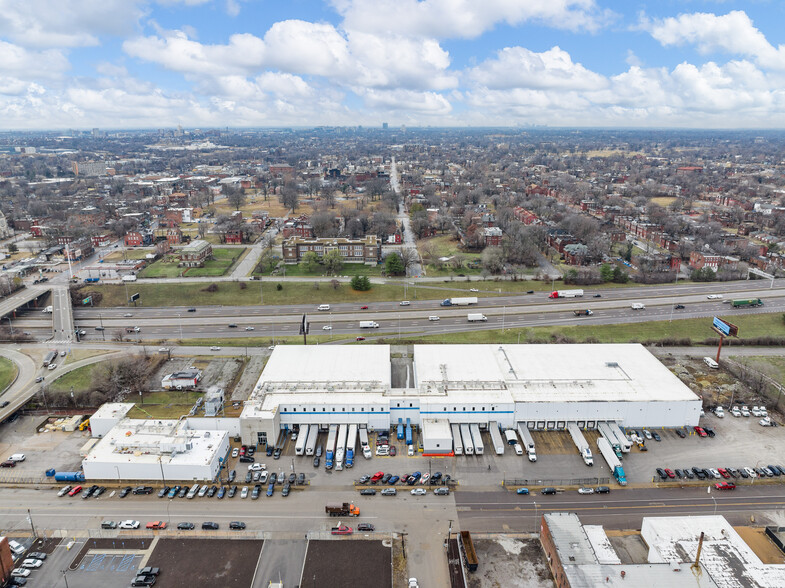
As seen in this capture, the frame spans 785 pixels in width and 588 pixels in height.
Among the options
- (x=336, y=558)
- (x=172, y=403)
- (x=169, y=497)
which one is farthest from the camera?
(x=172, y=403)

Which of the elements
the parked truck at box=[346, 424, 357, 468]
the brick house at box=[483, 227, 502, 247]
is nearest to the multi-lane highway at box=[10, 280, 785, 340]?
the parked truck at box=[346, 424, 357, 468]

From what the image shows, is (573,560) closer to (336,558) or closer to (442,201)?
(336,558)

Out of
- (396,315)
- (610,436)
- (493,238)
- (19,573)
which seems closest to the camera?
(19,573)

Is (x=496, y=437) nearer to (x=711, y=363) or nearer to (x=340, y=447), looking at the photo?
(x=340, y=447)

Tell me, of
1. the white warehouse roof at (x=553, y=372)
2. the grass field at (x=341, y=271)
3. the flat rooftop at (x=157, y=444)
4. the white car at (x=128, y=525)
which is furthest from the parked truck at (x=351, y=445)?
the grass field at (x=341, y=271)

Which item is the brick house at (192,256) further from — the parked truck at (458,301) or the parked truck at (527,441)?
the parked truck at (527,441)

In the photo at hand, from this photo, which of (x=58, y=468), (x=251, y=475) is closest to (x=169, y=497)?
(x=251, y=475)

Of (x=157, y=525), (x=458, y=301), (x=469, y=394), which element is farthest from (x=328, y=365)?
(x=458, y=301)
